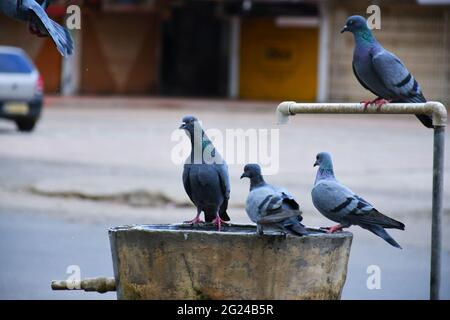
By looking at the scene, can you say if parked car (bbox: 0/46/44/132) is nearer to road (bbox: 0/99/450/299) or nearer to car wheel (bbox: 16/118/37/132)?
car wheel (bbox: 16/118/37/132)

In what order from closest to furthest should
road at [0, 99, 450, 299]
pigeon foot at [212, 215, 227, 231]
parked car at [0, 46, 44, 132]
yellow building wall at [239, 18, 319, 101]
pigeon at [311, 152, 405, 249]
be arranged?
pigeon at [311, 152, 405, 249] < pigeon foot at [212, 215, 227, 231] < road at [0, 99, 450, 299] < parked car at [0, 46, 44, 132] < yellow building wall at [239, 18, 319, 101]

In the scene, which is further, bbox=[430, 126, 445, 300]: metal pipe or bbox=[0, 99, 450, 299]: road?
bbox=[0, 99, 450, 299]: road

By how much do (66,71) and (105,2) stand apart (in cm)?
241

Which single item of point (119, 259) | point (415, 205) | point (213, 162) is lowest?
point (415, 205)

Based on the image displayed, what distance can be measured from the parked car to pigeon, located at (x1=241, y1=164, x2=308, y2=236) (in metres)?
19.5

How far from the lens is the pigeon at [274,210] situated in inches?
176

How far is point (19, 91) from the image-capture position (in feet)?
78.4

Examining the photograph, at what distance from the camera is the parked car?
78.0 feet

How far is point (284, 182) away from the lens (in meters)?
16.1

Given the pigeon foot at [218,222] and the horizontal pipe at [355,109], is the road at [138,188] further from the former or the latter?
the horizontal pipe at [355,109]

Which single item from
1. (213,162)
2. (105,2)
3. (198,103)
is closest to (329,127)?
(198,103)

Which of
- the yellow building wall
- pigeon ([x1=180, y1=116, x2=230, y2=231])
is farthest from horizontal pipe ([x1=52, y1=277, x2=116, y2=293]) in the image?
the yellow building wall
